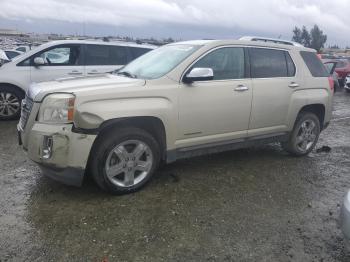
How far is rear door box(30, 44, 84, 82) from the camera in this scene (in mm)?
8258

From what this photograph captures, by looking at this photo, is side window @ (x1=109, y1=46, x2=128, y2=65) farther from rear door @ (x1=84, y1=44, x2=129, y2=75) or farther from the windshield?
the windshield

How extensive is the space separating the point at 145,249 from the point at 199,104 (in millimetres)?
1999

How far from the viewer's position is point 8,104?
320 inches

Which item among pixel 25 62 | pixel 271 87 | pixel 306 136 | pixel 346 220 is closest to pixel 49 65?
pixel 25 62

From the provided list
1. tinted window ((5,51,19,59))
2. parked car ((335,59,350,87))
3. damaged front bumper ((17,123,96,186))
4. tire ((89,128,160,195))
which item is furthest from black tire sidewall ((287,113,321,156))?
parked car ((335,59,350,87))

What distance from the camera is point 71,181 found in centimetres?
396

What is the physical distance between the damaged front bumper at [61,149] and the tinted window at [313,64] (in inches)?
150

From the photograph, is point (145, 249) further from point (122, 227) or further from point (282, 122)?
point (282, 122)

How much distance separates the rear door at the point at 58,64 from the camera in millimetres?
8258

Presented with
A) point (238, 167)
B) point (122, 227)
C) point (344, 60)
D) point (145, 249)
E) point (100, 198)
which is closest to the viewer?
point (145, 249)

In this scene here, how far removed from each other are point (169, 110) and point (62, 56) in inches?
201

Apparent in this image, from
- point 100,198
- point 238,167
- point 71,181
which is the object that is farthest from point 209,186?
point 71,181

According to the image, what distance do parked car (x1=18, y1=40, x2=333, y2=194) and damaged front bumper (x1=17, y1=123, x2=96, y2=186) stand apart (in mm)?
10

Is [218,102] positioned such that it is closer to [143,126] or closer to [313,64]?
[143,126]
